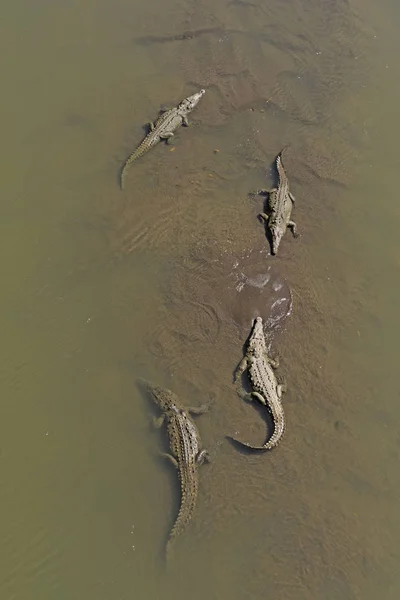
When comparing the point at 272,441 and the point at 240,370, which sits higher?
the point at 240,370

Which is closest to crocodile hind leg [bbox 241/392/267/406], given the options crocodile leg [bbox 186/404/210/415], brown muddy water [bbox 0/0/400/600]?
brown muddy water [bbox 0/0/400/600]

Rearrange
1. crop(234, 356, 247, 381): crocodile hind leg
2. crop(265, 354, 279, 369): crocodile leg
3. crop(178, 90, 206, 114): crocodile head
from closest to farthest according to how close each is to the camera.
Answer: crop(234, 356, 247, 381): crocodile hind leg, crop(265, 354, 279, 369): crocodile leg, crop(178, 90, 206, 114): crocodile head

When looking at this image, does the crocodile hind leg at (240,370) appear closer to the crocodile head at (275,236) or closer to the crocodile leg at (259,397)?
the crocodile leg at (259,397)

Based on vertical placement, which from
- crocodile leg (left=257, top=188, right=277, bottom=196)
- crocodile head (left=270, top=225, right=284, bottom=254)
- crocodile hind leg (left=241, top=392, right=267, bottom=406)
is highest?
crocodile leg (left=257, top=188, right=277, bottom=196)

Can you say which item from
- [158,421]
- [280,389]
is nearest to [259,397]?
[280,389]

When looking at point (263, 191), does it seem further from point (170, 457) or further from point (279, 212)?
point (170, 457)

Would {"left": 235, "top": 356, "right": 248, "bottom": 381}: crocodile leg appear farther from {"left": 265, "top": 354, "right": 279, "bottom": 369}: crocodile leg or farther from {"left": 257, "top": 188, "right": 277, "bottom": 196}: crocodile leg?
{"left": 257, "top": 188, "right": 277, "bottom": 196}: crocodile leg

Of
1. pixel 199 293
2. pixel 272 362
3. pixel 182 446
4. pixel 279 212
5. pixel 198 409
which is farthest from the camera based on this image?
pixel 279 212
